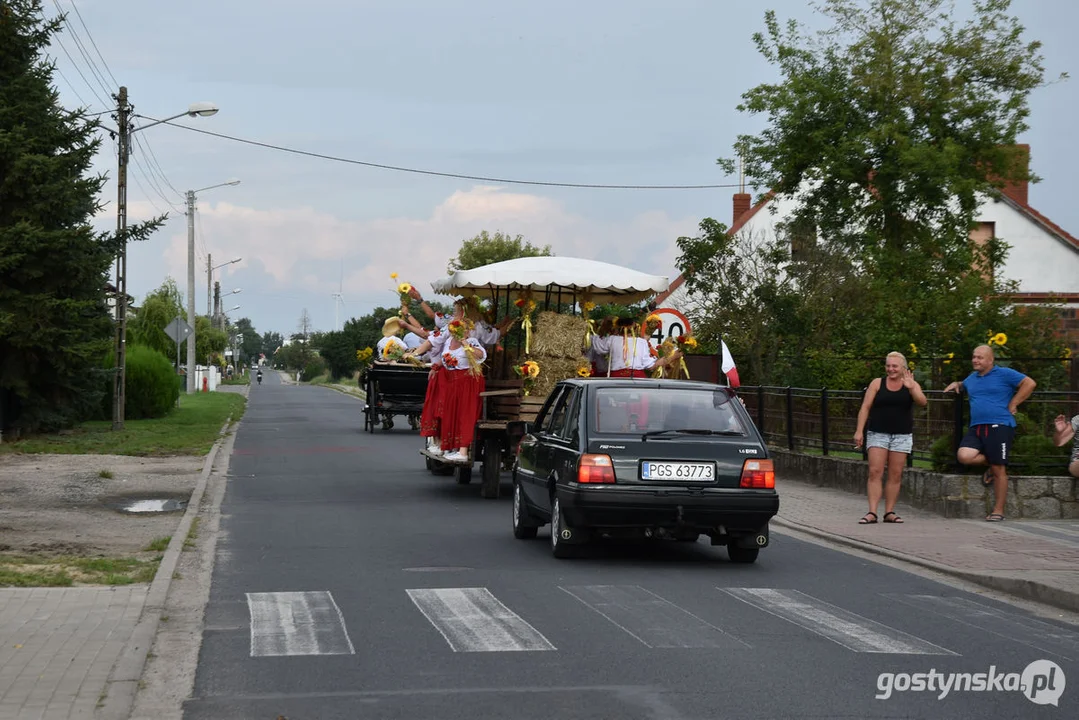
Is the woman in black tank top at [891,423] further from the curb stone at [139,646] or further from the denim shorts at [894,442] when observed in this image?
the curb stone at [139,646]

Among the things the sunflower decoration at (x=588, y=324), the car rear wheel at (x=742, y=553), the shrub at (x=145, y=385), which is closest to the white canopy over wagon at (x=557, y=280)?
the sunflower decoration at (x=588, y=324)

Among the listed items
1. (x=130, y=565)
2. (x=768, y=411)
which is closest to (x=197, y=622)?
(x=130, y=565)

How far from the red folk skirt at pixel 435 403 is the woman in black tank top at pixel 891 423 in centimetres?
541

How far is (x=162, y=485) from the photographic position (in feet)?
62.3

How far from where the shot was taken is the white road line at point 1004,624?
801 centimetres

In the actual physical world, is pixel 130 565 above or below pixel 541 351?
below

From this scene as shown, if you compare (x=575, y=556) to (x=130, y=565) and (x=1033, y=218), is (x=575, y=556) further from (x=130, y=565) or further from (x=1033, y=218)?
(x=1033, y=218)

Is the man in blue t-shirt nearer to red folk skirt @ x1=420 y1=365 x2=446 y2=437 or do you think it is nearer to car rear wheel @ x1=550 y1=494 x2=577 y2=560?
car rear wheel @ x1=550 y1=494 x2=577 y2=560

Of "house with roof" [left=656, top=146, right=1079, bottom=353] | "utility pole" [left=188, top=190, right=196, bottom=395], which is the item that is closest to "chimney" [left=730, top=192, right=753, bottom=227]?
"house with roof" [left=656, top=146, right=1079, bottom=353]

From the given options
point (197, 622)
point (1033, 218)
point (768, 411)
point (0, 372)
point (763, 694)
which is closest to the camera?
point (763, 694)

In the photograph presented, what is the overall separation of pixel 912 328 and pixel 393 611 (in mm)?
14968

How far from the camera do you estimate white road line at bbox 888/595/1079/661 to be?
801 centimetres

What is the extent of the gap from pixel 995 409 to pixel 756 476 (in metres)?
4.35

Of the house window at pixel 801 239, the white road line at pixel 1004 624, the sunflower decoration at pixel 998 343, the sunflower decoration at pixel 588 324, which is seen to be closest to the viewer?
the white road line at pixel 1004 624
